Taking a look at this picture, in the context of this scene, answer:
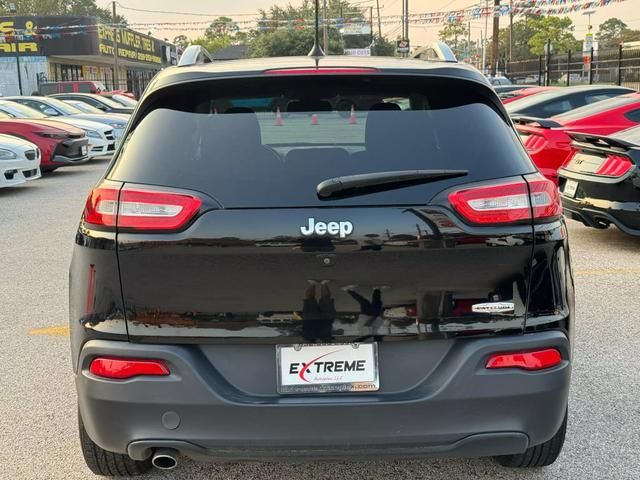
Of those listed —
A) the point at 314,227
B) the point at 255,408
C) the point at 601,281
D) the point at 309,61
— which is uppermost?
the point at 309,61

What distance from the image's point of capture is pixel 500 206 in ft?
7.95

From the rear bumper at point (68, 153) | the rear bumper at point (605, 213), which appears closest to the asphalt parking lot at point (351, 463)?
the rear bumper at point (605, 213)

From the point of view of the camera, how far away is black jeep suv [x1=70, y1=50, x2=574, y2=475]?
238cm

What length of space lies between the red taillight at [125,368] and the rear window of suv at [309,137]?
1.94 feet

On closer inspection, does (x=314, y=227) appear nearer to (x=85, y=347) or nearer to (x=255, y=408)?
(x=255, y=408)

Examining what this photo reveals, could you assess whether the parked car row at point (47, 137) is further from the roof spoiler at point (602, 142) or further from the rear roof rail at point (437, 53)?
the rear roof rail at point (437, 53)

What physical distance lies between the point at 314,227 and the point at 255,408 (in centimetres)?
63

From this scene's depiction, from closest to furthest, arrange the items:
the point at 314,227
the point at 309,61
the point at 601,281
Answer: the point at 314,227 → the point at 309,61 → the point at 601,281

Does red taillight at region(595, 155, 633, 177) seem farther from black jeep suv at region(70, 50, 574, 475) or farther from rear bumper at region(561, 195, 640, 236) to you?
black jeep suv at region(70, 50, 574, 475)

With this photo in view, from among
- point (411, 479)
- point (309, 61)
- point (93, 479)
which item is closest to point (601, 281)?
point (411, 479)

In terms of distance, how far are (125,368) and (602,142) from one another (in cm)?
612

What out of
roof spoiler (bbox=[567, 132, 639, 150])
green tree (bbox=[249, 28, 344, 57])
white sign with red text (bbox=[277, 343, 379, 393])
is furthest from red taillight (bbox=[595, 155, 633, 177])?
green tree (bbox=[249, 28, 344, 57])

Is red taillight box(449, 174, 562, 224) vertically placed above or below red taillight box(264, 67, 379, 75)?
below

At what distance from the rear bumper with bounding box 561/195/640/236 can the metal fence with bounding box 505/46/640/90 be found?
2121 centimetres
